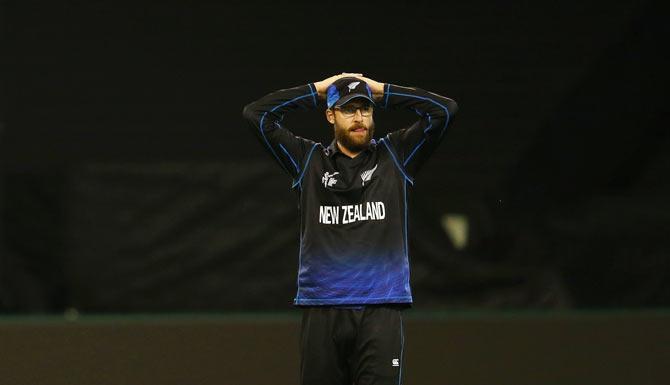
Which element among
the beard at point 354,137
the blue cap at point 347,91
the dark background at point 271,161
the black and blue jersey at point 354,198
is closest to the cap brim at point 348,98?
the blue cap at point 347,91

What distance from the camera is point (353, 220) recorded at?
5.00 m

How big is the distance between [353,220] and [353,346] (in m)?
0.50

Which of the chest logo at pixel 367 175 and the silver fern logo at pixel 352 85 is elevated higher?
the silver fern logo at pixel 352 85

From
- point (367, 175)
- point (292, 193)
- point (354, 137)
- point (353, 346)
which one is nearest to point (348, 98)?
point (354, 137)

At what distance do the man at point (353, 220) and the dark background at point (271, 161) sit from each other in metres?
Result: 1.99

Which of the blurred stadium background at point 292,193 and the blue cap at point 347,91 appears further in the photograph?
the blurred stadium background at point 292,193

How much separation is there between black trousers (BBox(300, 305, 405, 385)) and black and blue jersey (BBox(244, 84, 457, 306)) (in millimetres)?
59

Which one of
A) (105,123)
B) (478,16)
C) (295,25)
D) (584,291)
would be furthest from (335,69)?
(584,291)

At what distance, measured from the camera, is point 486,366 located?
6852 mm

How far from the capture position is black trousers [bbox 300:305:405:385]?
4.85 m

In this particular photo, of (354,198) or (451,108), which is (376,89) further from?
(354,198)

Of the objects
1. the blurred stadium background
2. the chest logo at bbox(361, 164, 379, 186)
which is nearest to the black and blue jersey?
the chest logo at bbox(361, 164, 379, 186)

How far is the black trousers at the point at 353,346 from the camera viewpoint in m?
4.85

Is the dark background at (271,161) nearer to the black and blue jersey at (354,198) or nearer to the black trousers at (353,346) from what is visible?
the black and blue jersey at (354,198)
